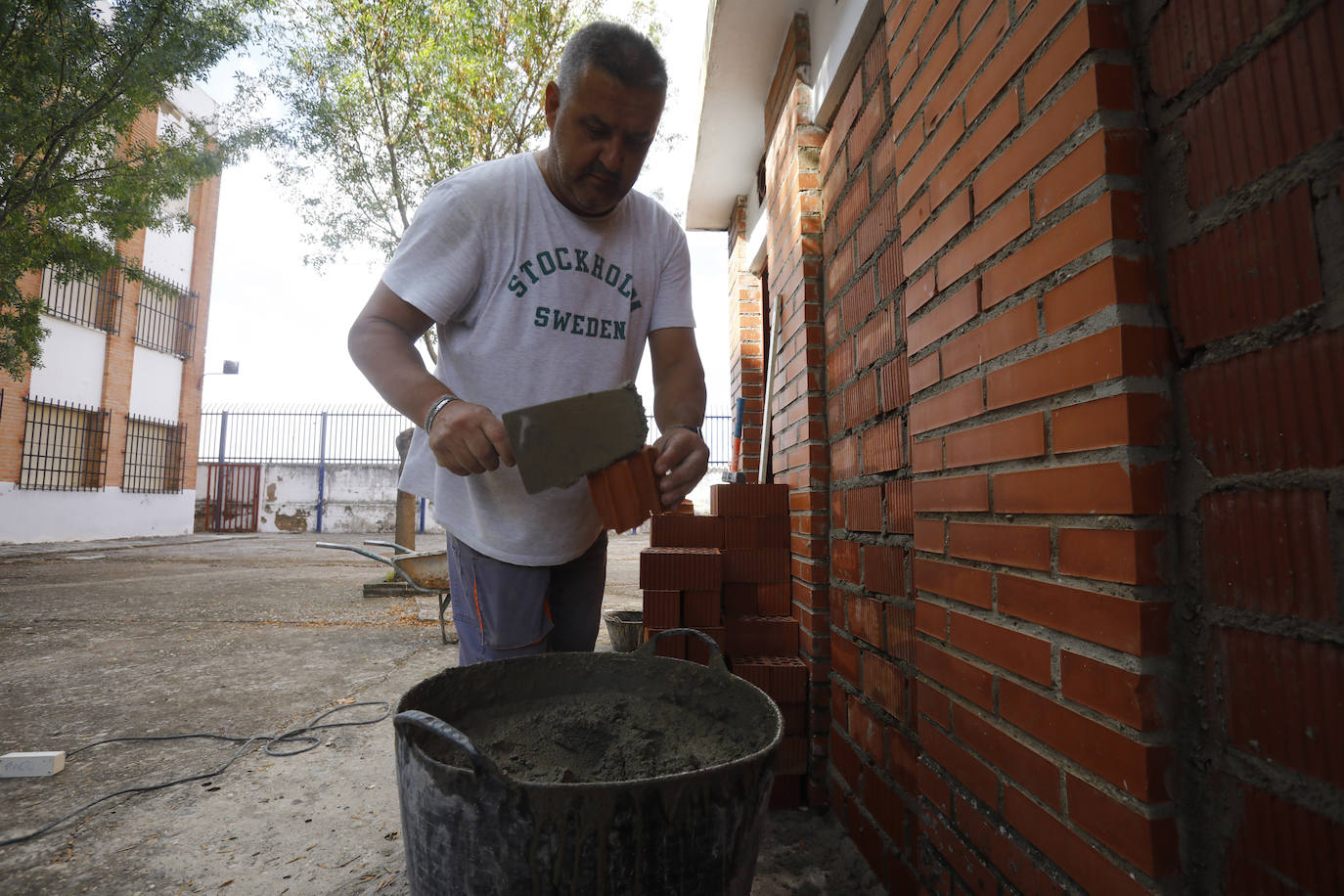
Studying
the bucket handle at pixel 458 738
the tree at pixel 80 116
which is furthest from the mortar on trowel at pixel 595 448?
the tree at pixel 80 116

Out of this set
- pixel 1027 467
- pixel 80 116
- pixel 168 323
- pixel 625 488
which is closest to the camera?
pixel 1027 467

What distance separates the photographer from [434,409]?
1.43 metres

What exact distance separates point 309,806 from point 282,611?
4.24m

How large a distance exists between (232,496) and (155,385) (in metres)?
4.52

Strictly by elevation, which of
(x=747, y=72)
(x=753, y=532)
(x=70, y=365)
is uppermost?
(x=70, y=365)

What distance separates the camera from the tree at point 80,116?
7.00 m

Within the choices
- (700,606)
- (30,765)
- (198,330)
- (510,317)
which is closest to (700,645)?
(700,606)

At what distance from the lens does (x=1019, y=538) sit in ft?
3.69

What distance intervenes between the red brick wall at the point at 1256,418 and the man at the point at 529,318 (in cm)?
101

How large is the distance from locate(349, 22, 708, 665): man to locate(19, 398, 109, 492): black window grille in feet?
51.9

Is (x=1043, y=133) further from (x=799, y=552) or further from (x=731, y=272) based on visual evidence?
(x=731, y=272)

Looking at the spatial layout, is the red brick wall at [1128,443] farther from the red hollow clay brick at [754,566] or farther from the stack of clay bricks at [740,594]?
the red hollow clay brick at [754,566]

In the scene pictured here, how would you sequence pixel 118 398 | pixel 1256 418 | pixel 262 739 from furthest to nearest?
1. pixel 118 398
2. pixel 262 739
3. pixel 1256 418

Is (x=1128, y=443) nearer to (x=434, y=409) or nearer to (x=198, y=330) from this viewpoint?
(x=434, y=409)
